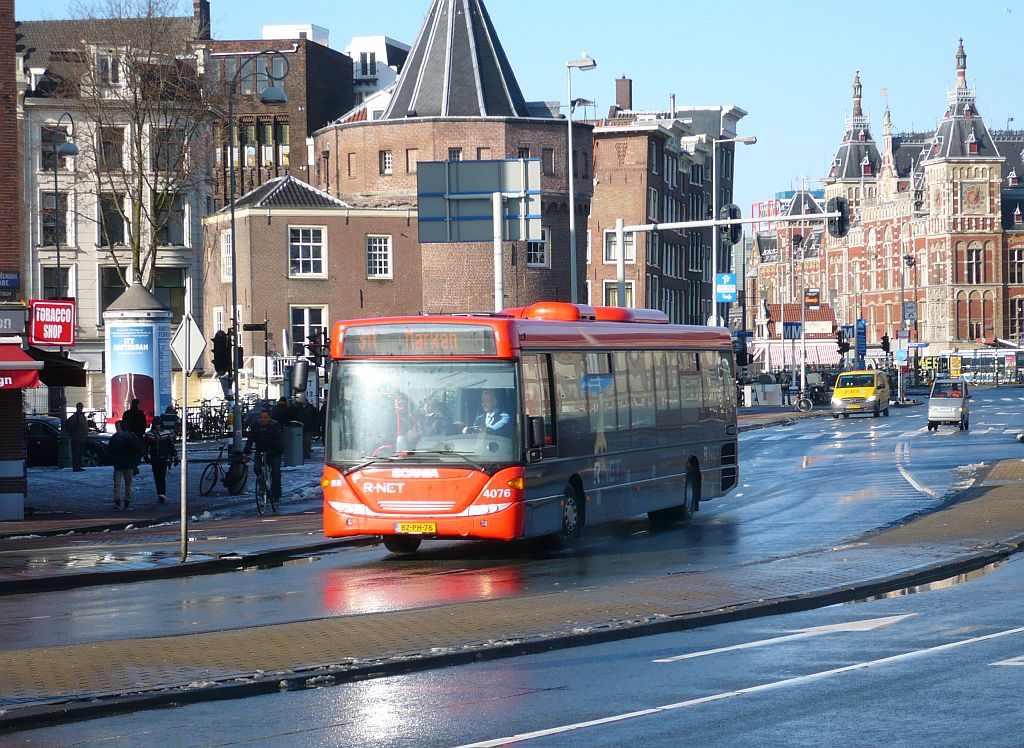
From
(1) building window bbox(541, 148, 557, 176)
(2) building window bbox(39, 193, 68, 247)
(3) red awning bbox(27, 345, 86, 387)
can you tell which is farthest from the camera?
(1) building window bbox(541, 148, 557, 176)

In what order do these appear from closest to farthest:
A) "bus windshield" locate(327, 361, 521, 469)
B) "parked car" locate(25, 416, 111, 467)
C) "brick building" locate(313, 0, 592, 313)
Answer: "bus windshield" locate(327, 361, 521, 469) < "parked car" locate(25, 416, 111, 467) < "brick building" locate(313, 0, 592, 313)

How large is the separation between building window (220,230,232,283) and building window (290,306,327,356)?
12.2 feet

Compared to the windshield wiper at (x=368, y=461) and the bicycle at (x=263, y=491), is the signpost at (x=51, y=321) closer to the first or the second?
the bicycle at (x=263, y=491)

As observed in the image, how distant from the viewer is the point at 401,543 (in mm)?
20656

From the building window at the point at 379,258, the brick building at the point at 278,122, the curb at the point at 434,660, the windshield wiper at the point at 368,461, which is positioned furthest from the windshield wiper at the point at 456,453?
the brick building at the point at 278,122

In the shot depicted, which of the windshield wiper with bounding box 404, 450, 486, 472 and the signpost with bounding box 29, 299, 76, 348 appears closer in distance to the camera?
the windshield wiper with bounding box 404, 450, 486, 472

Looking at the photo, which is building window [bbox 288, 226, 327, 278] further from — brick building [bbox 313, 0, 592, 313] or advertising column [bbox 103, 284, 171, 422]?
advertising column [bbox 103, 284, 171, 422]

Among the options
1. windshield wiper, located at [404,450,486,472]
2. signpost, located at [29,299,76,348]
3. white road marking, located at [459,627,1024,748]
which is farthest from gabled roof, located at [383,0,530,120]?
white road marking, located at [459,627,1024,748]

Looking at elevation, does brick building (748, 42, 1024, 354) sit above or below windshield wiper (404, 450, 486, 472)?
above

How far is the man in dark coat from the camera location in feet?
89.2

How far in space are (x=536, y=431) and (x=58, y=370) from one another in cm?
1195

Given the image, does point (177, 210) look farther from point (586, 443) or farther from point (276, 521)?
point (586, 443)

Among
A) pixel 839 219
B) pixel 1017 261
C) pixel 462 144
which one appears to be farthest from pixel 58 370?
pixel 1017 261

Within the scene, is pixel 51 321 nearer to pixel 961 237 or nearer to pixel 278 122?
pixel 278 122
